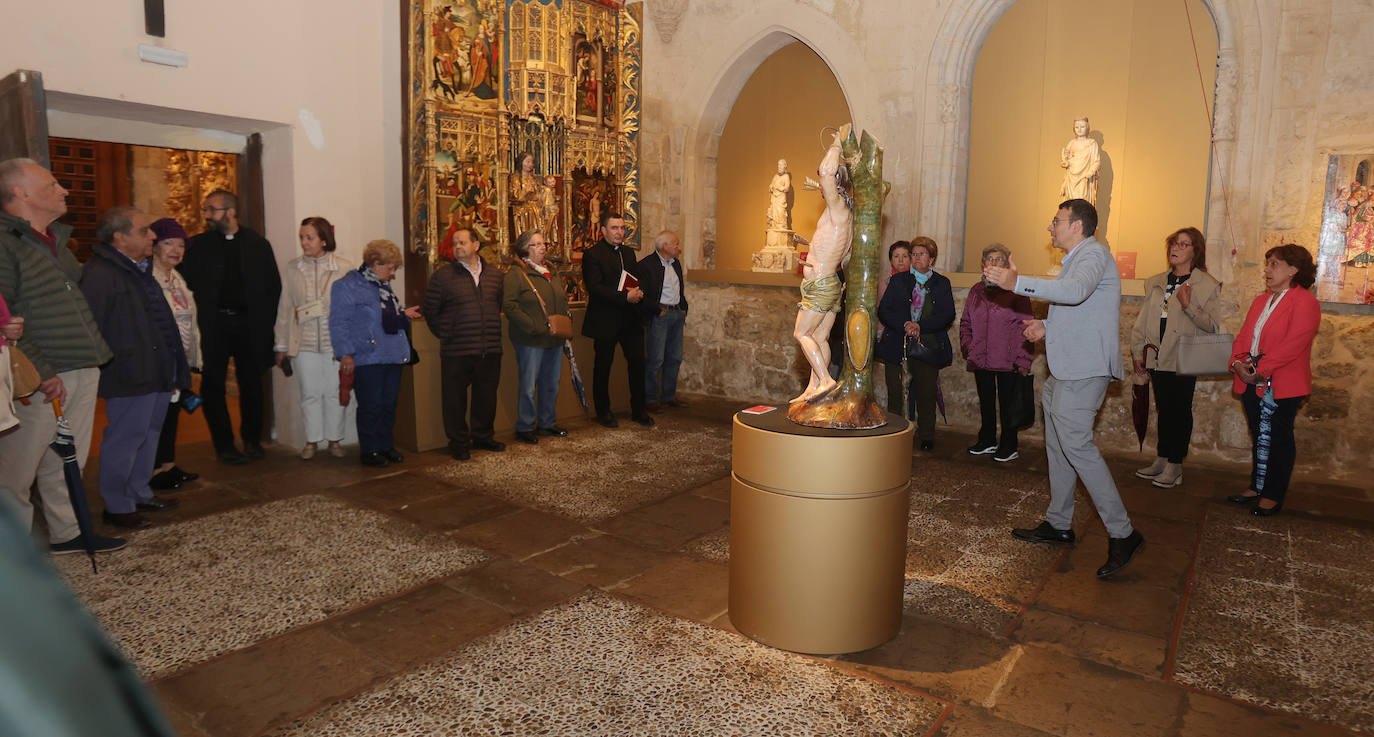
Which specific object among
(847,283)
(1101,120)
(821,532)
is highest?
(1101,120)

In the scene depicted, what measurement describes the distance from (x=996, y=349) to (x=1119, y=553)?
8.16 ft

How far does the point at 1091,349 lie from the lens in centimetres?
402

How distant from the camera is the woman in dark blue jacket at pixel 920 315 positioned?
6625 millimetres

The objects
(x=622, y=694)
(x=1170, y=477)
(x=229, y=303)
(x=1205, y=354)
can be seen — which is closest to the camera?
(x=622, y=694)

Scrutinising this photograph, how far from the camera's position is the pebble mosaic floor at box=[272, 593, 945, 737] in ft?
9.16

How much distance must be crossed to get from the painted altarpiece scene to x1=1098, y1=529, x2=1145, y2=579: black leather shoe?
5.31 metres

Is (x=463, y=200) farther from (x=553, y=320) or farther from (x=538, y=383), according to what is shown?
(x=538, y=383)

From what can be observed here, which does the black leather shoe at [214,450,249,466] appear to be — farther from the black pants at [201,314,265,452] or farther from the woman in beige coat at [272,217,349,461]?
the woman in beige coat at [272,217,349,461]

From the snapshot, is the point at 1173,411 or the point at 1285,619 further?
the point at 1173,411

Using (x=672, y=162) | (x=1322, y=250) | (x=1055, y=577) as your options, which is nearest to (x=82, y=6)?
(x=672, y=162)

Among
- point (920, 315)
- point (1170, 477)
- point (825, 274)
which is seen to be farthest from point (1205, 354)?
point (825, 274)

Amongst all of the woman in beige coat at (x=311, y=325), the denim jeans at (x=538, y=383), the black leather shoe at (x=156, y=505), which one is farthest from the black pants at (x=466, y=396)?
the black leather shoe at (x=156, y=505)

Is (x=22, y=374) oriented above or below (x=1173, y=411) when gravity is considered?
above

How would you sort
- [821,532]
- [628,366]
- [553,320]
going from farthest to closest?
[628,366] → [553,320] → [821,532]
